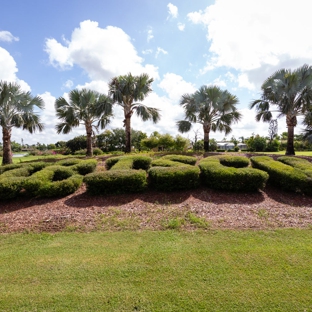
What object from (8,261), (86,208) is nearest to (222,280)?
(8,261)

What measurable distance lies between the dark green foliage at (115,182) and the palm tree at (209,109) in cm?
993

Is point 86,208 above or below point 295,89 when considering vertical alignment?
below

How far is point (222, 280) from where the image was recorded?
2.18 meters

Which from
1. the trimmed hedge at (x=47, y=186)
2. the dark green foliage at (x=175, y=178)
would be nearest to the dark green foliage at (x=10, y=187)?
the trimmed hedge at (x=47, y=186)

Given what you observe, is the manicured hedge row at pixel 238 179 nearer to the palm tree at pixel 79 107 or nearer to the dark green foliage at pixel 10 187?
the dark green foliage at pixel 10 187

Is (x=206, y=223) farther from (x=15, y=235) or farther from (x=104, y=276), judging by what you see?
(x=15, y=235)

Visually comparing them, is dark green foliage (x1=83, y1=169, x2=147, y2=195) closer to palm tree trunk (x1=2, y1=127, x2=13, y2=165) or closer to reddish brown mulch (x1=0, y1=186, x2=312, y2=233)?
reddish brown mulch (x1=0, y1=186, x2=312, y2=233)

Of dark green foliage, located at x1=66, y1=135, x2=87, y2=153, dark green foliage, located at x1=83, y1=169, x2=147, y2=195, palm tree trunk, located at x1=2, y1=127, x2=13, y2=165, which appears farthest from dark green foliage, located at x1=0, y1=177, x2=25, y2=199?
dark green foliage, located at x1=66, y1=135, x2=87, y2=153

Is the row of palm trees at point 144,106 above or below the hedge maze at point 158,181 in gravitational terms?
above

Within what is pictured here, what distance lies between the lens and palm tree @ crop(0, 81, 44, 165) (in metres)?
10.7

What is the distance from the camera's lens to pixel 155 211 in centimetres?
424

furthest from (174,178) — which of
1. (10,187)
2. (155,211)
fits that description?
(10,187)

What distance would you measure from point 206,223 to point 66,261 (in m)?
2.57

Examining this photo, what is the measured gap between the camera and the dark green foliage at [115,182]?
5.03 metres
